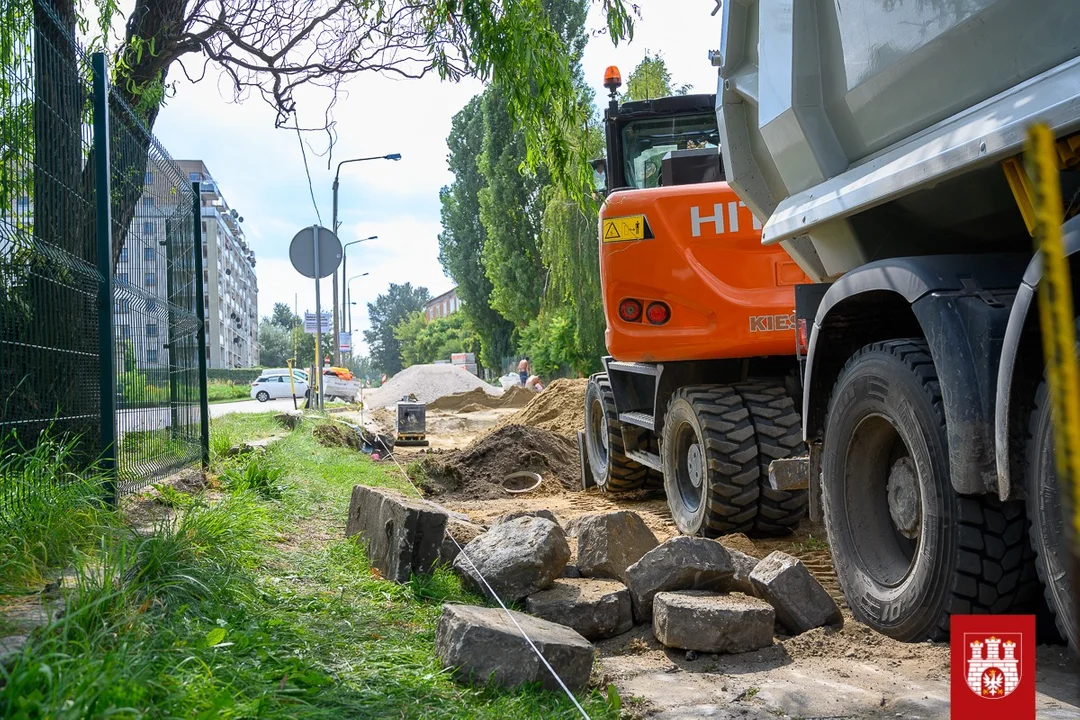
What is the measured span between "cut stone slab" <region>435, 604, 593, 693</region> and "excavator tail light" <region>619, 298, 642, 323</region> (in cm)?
360

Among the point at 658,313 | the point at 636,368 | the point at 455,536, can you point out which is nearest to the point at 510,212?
the point at 636,368

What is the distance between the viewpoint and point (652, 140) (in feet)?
25.8

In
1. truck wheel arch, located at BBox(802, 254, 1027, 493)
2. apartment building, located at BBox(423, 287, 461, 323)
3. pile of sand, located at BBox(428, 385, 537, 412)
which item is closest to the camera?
truck wheel arch, located at BBox(802, 254, 1027, 493)

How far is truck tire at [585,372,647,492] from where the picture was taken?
868 centimetres

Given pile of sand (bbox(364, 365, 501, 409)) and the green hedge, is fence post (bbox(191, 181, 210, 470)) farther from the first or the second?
the green hedge

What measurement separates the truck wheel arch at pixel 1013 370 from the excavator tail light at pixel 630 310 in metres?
3.94

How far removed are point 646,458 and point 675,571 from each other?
3399 mm

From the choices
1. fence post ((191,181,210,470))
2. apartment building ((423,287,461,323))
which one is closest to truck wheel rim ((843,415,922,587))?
fence post ((191,181,210,470))

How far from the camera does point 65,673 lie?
2330mm

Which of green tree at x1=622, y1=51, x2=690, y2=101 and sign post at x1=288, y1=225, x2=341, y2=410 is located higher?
green tree at x1=622, y1=51, x2=690, y2=101

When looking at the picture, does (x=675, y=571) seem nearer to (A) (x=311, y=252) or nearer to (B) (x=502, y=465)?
(B) (x=502, y=465)

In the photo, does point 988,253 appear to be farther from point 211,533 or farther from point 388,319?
point 388,319

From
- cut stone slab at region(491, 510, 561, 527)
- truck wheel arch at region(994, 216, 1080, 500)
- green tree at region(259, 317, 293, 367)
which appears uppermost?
green tree at region(259, 317, 293, 367)

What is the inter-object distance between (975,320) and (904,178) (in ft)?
1.84
